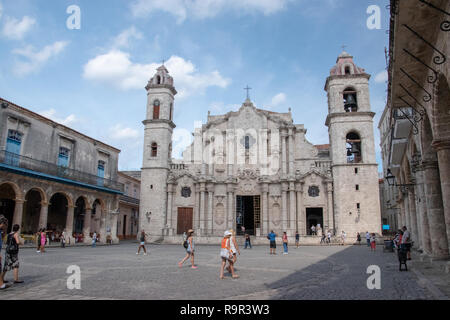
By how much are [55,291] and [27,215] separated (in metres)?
22.9

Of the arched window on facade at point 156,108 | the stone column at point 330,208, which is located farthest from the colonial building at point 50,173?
the stone column at point 330,208

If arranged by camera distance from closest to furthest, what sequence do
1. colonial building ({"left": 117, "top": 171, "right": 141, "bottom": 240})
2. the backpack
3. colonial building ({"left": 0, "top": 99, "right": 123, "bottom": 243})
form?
the backpack < colonial building ({"left": 0, "top": 99, "right": 123, "bottom": 243}) < colonial building ({"left": 117, "top": 171, "right": 141, "bottom": 240})

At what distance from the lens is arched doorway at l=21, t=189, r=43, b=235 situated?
87.7 ft

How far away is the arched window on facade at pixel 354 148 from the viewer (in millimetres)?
32334

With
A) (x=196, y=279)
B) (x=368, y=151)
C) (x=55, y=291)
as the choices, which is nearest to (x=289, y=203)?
(x=368, y=151)

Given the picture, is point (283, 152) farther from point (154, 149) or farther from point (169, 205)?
point (154, 149)

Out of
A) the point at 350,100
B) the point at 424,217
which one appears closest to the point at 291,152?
the point at 350,100

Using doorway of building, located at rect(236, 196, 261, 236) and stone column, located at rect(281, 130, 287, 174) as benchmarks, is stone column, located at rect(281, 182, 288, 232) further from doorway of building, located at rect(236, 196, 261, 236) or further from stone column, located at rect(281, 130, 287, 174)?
doorway of building, located at rect(236, 196, 261, 236)

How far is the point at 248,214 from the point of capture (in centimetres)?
3525

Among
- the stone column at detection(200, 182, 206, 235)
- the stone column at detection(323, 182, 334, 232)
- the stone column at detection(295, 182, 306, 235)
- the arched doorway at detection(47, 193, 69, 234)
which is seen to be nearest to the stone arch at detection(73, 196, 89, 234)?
the arched doorway at detection(47, 193, 69, 234)

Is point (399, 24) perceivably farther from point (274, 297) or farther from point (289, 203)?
point (289, 203)

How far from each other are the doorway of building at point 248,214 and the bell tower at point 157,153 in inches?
289

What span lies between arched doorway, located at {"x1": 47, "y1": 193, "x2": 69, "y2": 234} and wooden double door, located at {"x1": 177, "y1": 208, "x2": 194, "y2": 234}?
1049cm

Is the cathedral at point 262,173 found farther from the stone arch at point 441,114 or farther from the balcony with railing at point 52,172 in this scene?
the stone arch at point 441,114
